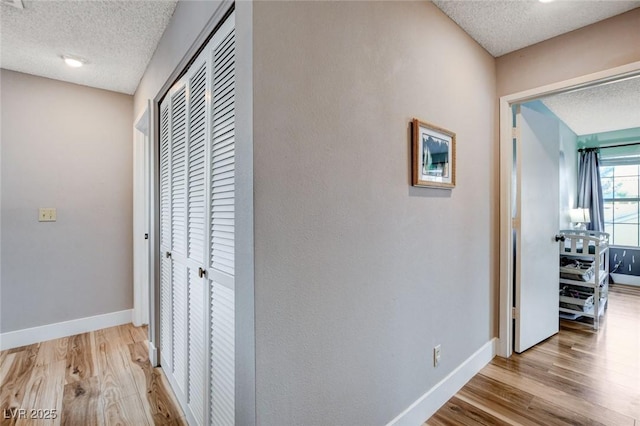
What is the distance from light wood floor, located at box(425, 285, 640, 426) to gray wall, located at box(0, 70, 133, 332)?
322 centimetres

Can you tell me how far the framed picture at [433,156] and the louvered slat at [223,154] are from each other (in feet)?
3.12

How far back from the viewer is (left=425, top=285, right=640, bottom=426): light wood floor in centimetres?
166

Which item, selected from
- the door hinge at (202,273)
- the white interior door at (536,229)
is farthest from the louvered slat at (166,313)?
the white interior door at (536,229)

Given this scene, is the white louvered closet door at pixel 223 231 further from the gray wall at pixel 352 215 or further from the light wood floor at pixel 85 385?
the light wood floor at pixel 85 385

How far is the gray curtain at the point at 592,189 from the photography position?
4.91 meters

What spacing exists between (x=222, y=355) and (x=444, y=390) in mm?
1388

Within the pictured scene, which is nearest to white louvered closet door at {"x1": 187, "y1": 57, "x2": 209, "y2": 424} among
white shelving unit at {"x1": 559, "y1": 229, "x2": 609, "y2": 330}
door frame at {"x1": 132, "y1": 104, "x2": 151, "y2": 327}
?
door frame at {"x1": 132, "y1": 104, "x2": 151, "y2": 327}

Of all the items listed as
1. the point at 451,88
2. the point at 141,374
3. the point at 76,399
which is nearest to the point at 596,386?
the point at 451,88

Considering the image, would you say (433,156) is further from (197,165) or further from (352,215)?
(197,165)

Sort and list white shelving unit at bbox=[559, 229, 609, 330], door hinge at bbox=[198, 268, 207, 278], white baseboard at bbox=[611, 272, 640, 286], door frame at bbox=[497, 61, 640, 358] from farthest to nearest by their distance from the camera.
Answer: white baseboard at bbox=[611, 272, 640, 286] < white shelving unit at bbox=[559, 229, 609, 330] < door frame at bbox=[497, 61, 640, 358] < door hinge at bbox=[198, 268, 207, 278]

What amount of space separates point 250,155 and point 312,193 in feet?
0.91

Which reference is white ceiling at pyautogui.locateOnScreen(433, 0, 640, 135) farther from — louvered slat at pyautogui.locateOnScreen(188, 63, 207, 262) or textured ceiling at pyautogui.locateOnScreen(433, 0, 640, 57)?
louvered slat at pyautogui.locateOnScreen(188, 63, 207, 262)

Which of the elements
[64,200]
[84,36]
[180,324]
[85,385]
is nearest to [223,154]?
[180,324]

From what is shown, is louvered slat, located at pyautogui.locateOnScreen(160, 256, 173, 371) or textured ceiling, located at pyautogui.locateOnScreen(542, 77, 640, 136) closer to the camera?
louvered slat, located at pyautogui.locateOnScreen(160, 256, 173, 371)
